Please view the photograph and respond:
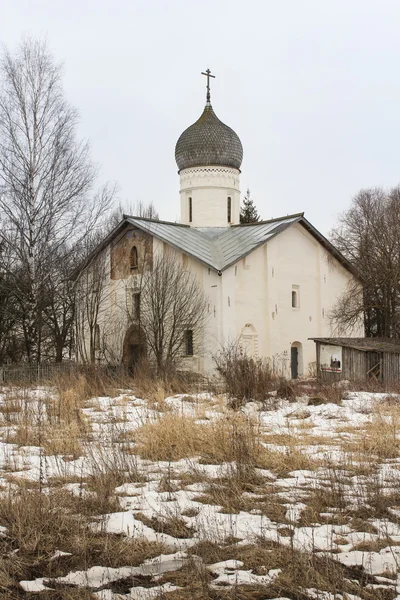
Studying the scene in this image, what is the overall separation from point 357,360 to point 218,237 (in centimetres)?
1019

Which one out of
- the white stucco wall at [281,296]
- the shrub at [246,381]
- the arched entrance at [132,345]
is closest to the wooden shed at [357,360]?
the white stucco wall at [281,296]

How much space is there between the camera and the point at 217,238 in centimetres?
2639

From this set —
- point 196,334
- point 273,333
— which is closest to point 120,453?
point 196,334

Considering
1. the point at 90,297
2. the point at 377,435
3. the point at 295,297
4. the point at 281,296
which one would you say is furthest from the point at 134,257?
the point at 377,435

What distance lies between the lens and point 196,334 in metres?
22.7

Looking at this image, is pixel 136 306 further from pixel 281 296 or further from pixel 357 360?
pixel 357 360

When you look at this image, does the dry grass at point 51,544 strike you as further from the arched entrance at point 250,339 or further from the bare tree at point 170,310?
the arched entrance at point 250,339

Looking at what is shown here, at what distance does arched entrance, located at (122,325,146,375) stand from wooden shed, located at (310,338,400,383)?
6726 millimetres

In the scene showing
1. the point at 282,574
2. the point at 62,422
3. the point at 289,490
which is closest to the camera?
the point at 282,574

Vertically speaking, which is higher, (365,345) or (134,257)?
(134,257)

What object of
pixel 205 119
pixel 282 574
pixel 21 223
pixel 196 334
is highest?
pixel 205 119

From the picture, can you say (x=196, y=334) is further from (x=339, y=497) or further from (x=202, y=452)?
(x=339, y=497)

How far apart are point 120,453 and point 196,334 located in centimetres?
1603

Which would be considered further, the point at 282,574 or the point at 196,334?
→ the point at 196,334
